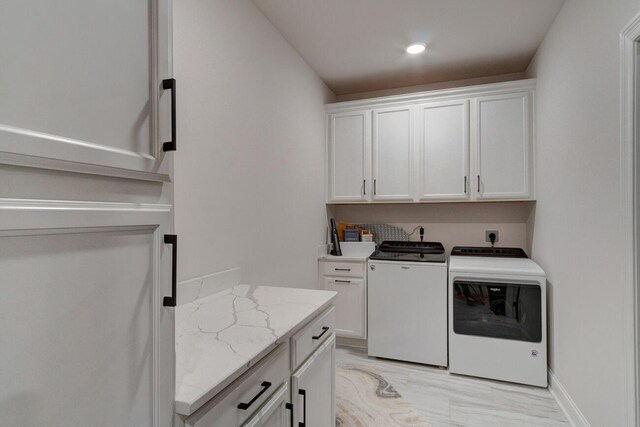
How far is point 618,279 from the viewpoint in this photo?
149 cm

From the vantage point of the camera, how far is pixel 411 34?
8.41 feet

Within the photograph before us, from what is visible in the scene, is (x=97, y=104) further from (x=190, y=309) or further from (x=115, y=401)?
(x=190, y=309)

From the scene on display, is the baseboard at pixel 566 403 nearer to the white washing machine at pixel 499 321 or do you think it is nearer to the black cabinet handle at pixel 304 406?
the white washing machine at pixel 499 321

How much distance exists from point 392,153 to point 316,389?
2.37 meters

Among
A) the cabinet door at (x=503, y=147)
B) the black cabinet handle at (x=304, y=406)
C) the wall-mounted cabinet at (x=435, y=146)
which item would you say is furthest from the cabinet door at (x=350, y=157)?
the black cabinet handle at (x=304, y=406)

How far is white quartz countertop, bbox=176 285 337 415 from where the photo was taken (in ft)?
2.79

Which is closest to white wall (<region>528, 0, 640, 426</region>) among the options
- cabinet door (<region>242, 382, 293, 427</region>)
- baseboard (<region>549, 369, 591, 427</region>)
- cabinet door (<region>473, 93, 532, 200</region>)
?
baseboard (<region>549, 369, 591, 427</region>)

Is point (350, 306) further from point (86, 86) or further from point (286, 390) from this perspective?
point (86, 86)

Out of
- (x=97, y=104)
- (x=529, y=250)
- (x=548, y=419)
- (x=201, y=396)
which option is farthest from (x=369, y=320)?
(x=97, y=104)

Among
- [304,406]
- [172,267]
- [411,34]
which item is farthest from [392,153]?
[172,267]

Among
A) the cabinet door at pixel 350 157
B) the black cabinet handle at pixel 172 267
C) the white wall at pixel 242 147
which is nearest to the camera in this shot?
the black cabinet handle at pixel 172 267

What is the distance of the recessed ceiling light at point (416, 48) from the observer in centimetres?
272

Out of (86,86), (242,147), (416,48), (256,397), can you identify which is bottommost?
(256,397)

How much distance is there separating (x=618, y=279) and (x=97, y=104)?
2005mm
